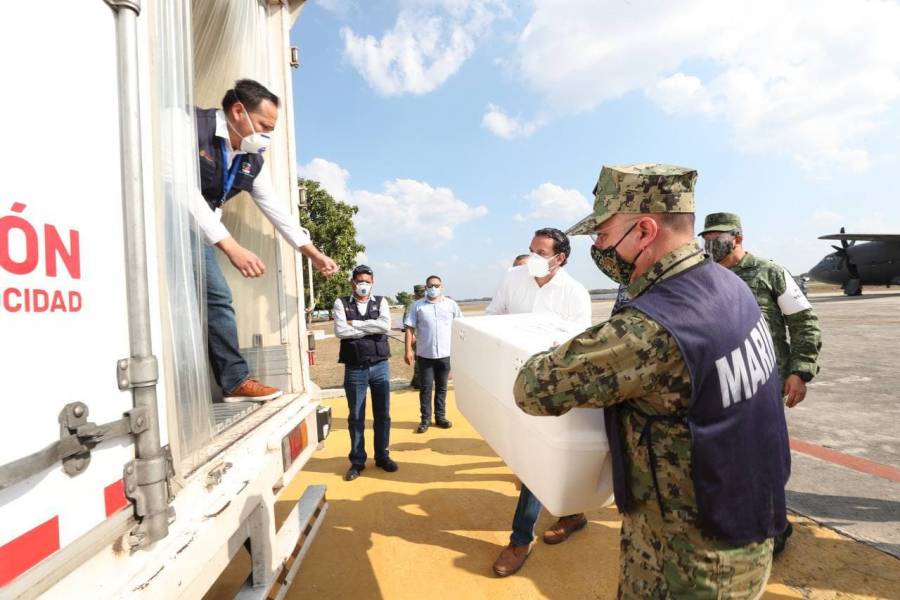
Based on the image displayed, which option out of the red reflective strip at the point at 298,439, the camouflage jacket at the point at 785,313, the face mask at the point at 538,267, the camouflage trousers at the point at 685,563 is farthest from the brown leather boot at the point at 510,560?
the camouflage jacket at the point at 785,313

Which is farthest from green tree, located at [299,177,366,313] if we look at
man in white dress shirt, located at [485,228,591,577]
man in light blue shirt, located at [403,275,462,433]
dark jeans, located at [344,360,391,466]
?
man in white dress shirt, located at [485,228,591,577]

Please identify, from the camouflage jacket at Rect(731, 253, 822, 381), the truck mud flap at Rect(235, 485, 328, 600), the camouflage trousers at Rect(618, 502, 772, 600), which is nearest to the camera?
the camouflage trousers at Rect(618, 502, 772, 600)

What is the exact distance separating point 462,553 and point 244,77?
3055 mm

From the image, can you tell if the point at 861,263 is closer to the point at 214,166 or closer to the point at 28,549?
the point at 214,166

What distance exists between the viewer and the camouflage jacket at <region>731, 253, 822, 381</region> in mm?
2793

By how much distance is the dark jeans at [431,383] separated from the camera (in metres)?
5.46

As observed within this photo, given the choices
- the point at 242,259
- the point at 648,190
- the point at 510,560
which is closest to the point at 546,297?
the point at 510,560

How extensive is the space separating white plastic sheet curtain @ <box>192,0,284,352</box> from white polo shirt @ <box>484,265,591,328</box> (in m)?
1.45

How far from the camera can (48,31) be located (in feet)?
3.07

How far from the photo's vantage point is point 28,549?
33.8 inches

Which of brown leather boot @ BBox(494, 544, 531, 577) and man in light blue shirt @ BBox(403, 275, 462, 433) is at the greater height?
man in light blue shirt @ BBox(403, 275, 462, 433)

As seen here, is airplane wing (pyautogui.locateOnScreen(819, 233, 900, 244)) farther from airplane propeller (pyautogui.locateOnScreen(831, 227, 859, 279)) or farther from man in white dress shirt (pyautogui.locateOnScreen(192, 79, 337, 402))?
man in white dress shirt (pyautogui.locateOnScreen(192, 79, 337, 402))

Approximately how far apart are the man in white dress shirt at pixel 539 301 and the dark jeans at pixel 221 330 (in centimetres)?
163

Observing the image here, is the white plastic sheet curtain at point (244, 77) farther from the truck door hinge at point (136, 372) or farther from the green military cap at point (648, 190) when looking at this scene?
the green military cap at point (648, 190)
